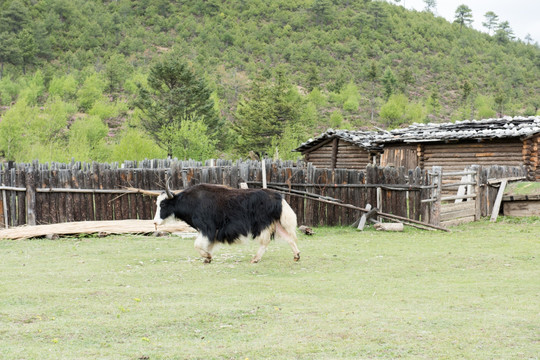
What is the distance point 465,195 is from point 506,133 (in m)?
7.98

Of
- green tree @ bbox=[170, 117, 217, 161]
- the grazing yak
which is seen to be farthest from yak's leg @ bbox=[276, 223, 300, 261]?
green tree @ bbox=[170, 117, 217, 161]

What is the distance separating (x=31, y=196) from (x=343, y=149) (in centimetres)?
2011

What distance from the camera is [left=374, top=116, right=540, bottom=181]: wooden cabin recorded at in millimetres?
25078

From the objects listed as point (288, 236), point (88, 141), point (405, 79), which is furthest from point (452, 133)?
point (405, 79)

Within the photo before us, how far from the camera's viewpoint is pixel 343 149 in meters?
32.9

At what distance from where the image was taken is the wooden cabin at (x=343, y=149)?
103ft

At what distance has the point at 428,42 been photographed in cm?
11219

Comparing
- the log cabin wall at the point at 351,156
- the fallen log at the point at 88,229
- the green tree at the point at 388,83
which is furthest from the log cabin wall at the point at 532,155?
the green tree at the point at 388,83

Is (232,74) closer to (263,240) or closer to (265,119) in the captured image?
(265,119)

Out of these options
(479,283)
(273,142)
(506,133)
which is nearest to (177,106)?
(273,142)

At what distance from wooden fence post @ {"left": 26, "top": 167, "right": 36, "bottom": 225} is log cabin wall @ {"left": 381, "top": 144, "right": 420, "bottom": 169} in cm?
1807

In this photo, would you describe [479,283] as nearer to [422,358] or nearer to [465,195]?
[422,358]

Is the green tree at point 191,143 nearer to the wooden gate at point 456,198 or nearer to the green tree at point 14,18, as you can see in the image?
the wooden gate at point 456,198

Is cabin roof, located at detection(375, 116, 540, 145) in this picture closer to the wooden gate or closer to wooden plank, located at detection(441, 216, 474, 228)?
the wooden gate
